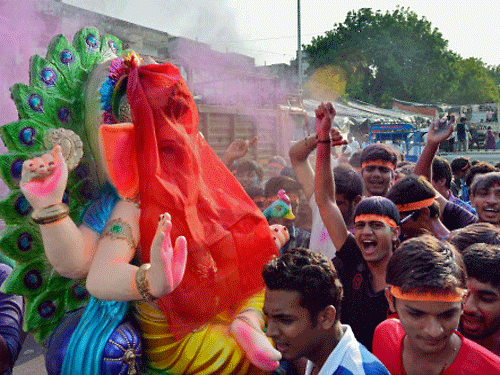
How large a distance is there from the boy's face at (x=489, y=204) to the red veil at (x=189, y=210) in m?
1.68

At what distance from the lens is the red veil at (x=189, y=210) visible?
77.9 inches

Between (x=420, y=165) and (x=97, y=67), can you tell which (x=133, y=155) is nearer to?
(x=97, y=67)

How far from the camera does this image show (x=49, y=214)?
1.77m

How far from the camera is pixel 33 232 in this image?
2.03 metres

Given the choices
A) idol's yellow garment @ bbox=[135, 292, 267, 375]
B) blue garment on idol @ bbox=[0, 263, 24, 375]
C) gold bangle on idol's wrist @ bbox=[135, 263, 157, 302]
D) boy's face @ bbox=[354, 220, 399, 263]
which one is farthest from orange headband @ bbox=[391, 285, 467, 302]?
blue garment on idol @ bbox=[0, 263, 24, 375]

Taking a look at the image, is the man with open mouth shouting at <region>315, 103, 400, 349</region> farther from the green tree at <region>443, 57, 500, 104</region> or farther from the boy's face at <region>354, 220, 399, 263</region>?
the green tree at <region>443, 57, 500, 104</region>

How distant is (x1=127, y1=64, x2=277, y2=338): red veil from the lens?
1978 mm

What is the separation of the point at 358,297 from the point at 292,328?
69cm

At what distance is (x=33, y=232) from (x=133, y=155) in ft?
1.79

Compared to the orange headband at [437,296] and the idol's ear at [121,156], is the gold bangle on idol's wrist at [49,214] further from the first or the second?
the orange headband at [437,296]

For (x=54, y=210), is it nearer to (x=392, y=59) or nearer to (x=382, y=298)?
(x=382, y=298)

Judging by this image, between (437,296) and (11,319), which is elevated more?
(437,296)

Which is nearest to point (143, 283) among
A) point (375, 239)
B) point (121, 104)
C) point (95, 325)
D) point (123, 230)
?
point (123, 230)

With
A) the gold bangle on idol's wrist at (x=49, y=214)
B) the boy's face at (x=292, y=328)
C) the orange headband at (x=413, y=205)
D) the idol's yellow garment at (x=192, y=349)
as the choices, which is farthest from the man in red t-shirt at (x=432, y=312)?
the gold bangle on idol's wrist at (x=49, y=214)
